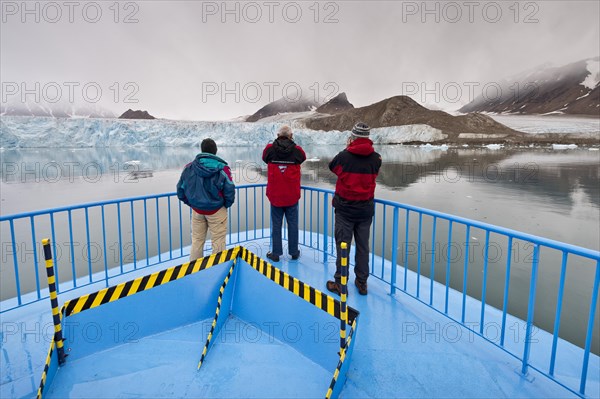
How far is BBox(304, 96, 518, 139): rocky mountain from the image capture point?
132 meters

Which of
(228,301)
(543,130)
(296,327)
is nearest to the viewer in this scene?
(296,327)

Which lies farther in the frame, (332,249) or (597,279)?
(332,249)

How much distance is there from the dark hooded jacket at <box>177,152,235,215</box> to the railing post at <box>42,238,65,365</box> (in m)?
1.59

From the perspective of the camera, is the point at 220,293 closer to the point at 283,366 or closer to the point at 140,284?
the point at 140,284

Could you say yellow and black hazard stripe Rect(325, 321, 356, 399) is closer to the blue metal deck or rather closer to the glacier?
the blue metal deck

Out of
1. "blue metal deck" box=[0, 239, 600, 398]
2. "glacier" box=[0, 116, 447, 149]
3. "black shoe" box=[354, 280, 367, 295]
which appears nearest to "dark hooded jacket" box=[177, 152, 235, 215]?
"blue metal deck" box=[0, 239, 600, 398]

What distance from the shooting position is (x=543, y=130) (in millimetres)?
107250

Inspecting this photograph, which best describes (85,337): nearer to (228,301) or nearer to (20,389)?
(20,389)

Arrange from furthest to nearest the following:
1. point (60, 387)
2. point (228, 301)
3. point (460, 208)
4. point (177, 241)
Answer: point (460, 208)
point (177, 241)
point (228, 301)
point (60, 387)

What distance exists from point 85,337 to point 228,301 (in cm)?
121

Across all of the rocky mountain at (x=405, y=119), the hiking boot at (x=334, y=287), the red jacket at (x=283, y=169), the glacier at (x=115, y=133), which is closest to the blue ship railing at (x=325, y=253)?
the red jacket at (x=283, y=169)

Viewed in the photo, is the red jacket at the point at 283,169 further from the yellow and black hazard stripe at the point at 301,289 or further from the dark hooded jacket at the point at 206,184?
the yellow and black hazard stripe at the point at 301,289

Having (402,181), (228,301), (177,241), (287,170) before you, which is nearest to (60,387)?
(228,301)

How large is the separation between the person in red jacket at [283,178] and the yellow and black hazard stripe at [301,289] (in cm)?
153
